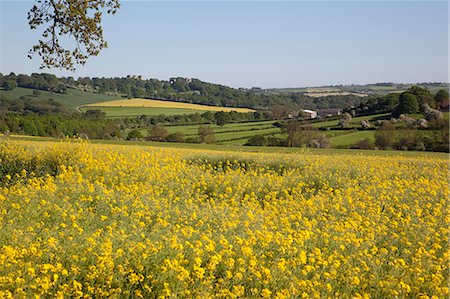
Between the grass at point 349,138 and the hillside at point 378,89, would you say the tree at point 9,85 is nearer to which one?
the grass at point 349,138

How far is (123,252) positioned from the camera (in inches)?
213

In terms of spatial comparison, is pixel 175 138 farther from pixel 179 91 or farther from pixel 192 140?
pixel 179 91

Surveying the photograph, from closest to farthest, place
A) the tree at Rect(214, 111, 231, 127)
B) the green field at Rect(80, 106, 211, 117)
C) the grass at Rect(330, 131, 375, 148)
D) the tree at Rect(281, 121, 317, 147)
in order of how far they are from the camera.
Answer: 1. the grass at Rect(330, 131, 375, 148)
2. the tree at Rect(281, 121, 317, 147)
3. the tree at Rect(214, 111, 231, 127)
4. the green field at Rect(80, 106, 211, 117)

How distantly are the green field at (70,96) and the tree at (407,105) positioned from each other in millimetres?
53628

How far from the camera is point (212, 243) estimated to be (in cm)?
580

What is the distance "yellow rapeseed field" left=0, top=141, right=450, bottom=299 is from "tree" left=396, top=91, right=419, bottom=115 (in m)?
45.4

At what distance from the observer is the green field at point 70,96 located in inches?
3073

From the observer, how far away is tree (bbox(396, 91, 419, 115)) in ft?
176

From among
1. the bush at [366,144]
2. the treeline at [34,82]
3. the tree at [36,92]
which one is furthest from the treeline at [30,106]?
the bush at [366,144]

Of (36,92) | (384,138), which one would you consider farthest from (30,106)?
(384,138)

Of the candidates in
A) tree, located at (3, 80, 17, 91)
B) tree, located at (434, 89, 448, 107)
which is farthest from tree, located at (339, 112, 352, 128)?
tree, located at (3, 80, 17, 91)

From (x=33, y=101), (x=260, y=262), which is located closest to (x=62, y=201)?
(x=260, y=262)

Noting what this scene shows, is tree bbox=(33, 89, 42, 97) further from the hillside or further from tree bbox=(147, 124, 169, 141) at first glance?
the hillside

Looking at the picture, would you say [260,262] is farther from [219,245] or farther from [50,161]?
[50,161]
